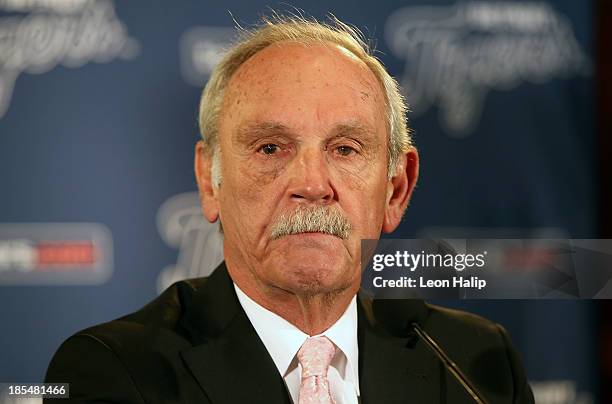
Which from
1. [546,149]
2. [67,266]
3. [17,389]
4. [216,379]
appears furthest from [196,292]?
[546,149]

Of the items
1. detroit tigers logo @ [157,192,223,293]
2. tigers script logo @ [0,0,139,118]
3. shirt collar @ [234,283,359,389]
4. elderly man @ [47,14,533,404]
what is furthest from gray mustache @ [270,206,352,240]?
tigers script logo @ [0,0,139,118]

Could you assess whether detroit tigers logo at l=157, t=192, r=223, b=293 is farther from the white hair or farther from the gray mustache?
the gray mustache

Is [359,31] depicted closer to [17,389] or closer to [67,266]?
[67,266]

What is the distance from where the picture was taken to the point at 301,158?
1.22m

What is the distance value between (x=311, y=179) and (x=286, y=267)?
0.38ft

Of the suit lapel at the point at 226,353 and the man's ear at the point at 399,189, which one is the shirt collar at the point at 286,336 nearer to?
the suit lapel at the point at 226,353

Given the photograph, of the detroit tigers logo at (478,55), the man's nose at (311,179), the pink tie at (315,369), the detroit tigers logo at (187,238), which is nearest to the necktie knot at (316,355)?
the pink tie at (315,369)

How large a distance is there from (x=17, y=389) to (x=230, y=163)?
59cm

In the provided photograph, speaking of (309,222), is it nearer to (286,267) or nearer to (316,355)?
(286,267)

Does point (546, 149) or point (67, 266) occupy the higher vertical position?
point (546, 149)

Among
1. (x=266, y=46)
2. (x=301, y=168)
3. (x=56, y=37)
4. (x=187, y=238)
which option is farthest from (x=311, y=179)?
(x=56, y=37)

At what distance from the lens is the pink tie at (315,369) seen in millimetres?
1229

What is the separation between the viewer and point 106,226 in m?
1.81

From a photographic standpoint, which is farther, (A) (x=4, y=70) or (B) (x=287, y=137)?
(A) (x=4, y=70)
